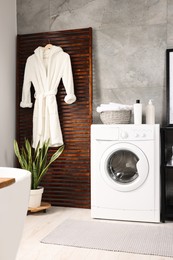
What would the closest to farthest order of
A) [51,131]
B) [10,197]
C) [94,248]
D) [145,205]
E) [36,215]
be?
[10,197]
[94,248]
[145,205]
[36,215]
[51,131]

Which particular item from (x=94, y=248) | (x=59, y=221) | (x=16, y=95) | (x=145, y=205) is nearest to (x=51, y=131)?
(x=16, y=95)

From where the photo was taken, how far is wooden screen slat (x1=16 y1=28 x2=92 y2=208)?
3.80 meters

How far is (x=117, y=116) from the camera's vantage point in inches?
134

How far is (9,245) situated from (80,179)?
7.71 ft

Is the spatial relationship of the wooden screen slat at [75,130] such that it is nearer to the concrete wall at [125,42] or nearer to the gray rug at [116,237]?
the concrete wall at [125,42]

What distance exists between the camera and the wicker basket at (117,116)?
339 cm

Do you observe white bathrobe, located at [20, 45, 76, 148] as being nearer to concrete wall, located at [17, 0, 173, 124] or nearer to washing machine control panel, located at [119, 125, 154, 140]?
concrete wall, located at [17, 0, 173, 124]

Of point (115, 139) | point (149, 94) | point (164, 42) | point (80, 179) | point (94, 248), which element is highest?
point (164, 42)

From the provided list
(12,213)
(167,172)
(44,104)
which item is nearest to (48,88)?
(44,104)

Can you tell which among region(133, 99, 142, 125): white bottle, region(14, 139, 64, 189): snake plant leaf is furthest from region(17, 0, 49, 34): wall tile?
region(133, 99, 142, 125): white bottle

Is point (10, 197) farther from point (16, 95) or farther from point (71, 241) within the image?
point (16, 95)

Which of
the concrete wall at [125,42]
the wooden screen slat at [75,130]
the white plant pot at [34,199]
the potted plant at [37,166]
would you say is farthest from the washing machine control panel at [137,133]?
the white plant pot at [34,199]

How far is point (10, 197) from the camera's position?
145cm

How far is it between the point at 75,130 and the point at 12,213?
7.88ft
